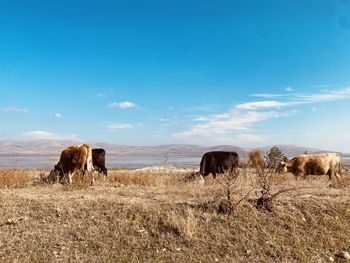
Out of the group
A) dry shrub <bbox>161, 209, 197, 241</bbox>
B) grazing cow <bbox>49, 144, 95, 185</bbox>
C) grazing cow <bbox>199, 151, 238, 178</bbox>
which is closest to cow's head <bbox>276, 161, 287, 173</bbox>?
grazing cow <bbox>199, 151, 238, 178</bbox>

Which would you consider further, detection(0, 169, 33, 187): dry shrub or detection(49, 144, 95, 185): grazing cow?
detection(49, 144, 95, 185): grazing cow

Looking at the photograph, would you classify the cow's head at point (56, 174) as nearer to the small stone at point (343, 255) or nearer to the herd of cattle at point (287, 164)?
the herd of cattle at point (287, 164)

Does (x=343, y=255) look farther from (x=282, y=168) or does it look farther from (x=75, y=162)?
(x=282, y=168)

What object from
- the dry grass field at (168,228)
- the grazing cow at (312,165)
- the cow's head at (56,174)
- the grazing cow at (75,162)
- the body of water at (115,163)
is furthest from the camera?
the body of water at (115,163)

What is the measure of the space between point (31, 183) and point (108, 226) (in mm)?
5162

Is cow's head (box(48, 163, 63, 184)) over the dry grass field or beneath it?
over

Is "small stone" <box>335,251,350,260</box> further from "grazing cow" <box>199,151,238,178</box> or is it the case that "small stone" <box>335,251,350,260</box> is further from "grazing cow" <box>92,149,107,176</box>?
"grazing cow" <box>92,149,107,176</box>

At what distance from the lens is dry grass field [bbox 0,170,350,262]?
305 inches

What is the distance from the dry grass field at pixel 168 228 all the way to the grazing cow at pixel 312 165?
7321 mm

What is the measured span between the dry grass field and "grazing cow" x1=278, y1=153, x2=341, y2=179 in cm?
732

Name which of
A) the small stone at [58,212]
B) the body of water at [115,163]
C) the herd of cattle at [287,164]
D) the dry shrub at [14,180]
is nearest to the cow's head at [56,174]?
the dry shrub at [14,180]

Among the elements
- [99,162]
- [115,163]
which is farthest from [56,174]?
[115,163]

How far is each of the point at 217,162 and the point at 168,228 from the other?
10.1 metres

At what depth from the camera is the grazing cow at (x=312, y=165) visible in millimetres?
17703
